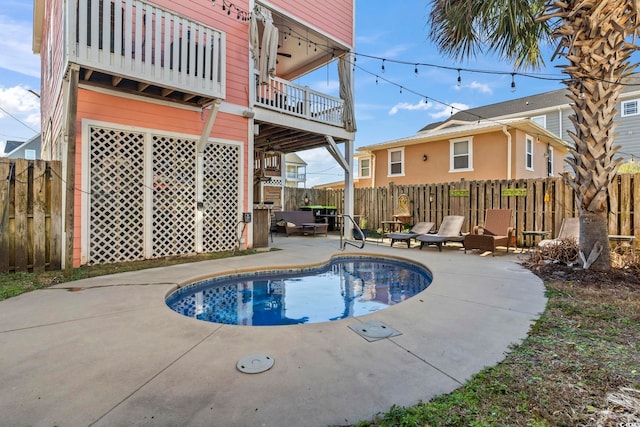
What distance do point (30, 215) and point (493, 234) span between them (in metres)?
9.97

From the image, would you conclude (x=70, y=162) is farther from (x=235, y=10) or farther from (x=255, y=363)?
(x=235, y=10)

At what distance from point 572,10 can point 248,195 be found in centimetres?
723

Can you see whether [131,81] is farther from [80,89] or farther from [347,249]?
[347,249]

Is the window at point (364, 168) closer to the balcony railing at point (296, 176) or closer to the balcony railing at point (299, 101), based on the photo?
the balcony railing at point (299, 101)

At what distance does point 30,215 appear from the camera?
211 inches

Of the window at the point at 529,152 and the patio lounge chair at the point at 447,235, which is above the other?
the window at the point at 529,152

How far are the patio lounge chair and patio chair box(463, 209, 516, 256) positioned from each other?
0.44 meters

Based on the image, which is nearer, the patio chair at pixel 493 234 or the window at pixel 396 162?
the patio chair at pixel 493 234

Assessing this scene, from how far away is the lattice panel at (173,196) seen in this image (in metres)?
6.70

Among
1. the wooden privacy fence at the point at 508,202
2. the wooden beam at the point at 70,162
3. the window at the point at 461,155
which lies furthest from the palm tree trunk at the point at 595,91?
the window at the point at 461,155

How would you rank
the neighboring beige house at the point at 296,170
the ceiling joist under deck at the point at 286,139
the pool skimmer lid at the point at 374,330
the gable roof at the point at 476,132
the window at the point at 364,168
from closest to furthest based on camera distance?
1. the pool skimmer lid at the point at 374,330
2. the ceiling joist under deck at the point at 286,139
3. the gable roof at the point at 476,132
4. the window at the point at 364,168
5. the neighboring beige house at the point at 296,170

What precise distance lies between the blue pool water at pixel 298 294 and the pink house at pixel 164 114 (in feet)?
7.27

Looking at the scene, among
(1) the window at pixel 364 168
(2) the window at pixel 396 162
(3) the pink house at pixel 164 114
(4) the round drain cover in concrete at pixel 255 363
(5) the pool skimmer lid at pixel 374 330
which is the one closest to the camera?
(4) the round drain cover in concrete at pixel 255 363

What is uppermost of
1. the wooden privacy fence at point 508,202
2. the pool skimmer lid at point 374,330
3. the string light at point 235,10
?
the string light at point 235,10
